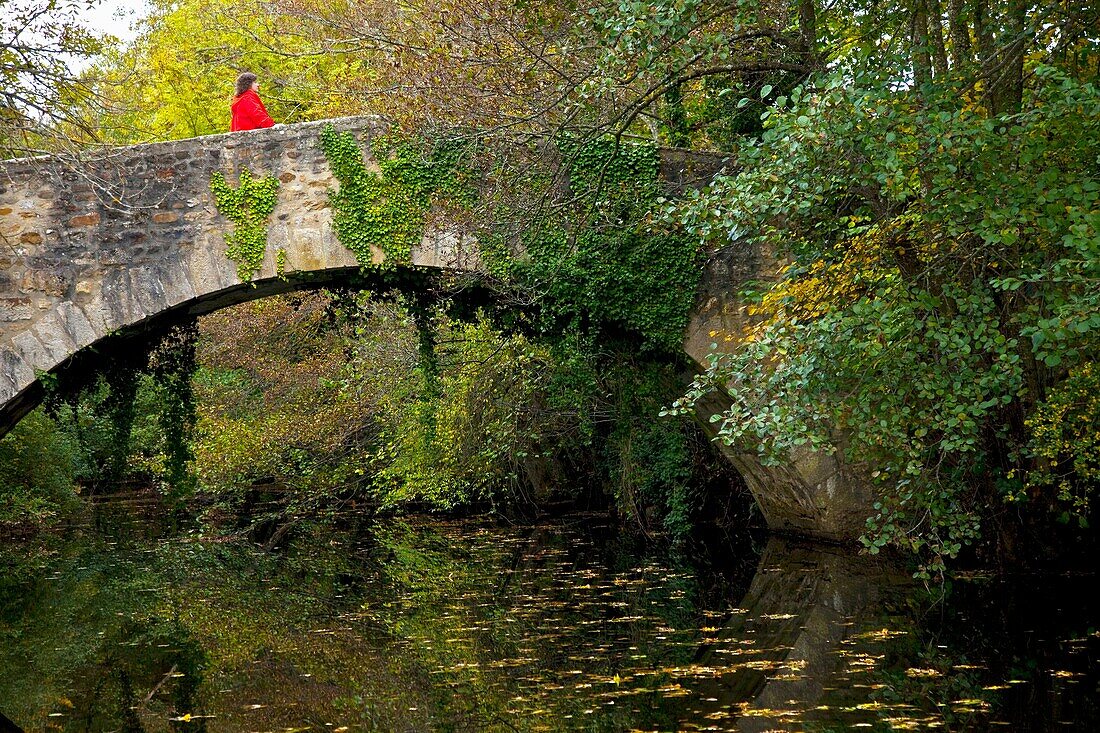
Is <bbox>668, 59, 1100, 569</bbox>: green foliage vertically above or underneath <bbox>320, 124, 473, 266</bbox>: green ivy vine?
underneath

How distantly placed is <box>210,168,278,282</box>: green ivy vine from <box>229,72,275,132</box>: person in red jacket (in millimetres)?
655

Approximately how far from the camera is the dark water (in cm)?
462

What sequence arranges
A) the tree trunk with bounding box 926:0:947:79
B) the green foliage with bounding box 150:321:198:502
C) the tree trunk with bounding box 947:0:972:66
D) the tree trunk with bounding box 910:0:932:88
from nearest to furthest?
the tree trunk with bounding box 910:0:932:88, the tree trunk with bounding box 947:0:972:66, the tree trunk with bounding box 926:0:947:79, the green foliage with bounding box 150:321:198:502

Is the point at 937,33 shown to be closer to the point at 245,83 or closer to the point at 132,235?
the point at 245,83

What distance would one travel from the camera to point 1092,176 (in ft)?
16.3

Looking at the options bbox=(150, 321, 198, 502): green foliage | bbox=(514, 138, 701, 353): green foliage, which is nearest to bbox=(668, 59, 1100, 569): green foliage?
bbox=(514, 138, 701, 353): green foliage

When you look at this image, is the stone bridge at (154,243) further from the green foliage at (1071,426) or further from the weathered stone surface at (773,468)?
the green foliage at (1071,426)

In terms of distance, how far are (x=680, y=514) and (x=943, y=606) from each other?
4.23 meters

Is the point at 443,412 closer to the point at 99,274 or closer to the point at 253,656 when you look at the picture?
the point at 99,274

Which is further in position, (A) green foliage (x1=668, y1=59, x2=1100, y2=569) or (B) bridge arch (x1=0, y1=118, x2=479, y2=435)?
(B) bridge arch (x1=0, y1=118, x2=479, y2=435)

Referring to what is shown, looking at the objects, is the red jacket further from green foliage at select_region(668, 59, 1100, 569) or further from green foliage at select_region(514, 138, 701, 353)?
green foliage at select_region(668, 59, 1100, 569)

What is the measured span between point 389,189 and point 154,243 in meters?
1.80

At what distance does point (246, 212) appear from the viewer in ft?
28.5

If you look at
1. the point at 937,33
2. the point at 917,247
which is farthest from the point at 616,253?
the point at 937,33
